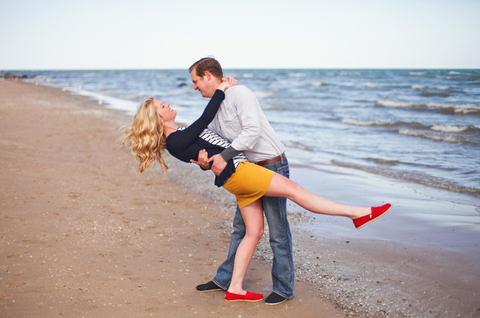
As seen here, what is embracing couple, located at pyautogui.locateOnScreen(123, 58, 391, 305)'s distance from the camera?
2.93 meters

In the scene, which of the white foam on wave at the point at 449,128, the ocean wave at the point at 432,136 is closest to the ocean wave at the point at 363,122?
the white foam on wave at the point at 449,128

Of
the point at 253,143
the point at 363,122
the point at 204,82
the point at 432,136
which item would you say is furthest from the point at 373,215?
the point at 363,122

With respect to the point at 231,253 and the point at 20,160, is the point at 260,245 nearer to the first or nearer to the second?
the point at 231,253

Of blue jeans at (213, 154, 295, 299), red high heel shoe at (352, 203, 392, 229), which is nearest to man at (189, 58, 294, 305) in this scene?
blue jeans at (213, 154, 295, 299)

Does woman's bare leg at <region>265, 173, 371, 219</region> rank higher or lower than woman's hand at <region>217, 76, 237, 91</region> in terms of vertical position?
lower

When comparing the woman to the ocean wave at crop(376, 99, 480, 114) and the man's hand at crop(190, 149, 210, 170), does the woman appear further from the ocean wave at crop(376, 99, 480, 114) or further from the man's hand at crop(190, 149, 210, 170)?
the ocean wave at crop(376, 99, 480, 114)

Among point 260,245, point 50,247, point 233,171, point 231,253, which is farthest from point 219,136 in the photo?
point 50,247

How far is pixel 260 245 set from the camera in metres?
4.54

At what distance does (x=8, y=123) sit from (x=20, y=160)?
16.2 ft

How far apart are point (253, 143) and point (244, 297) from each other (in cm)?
138

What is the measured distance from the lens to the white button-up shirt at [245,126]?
2.87m

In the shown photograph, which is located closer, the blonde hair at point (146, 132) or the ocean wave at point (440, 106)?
the blonde hair at point (146, 132)

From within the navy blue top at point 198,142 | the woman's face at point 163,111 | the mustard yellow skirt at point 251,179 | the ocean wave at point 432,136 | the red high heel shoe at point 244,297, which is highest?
the woman's face at point 163,111

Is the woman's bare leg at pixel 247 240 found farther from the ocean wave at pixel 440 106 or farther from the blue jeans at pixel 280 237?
the ocean wave at pixel 440 106
